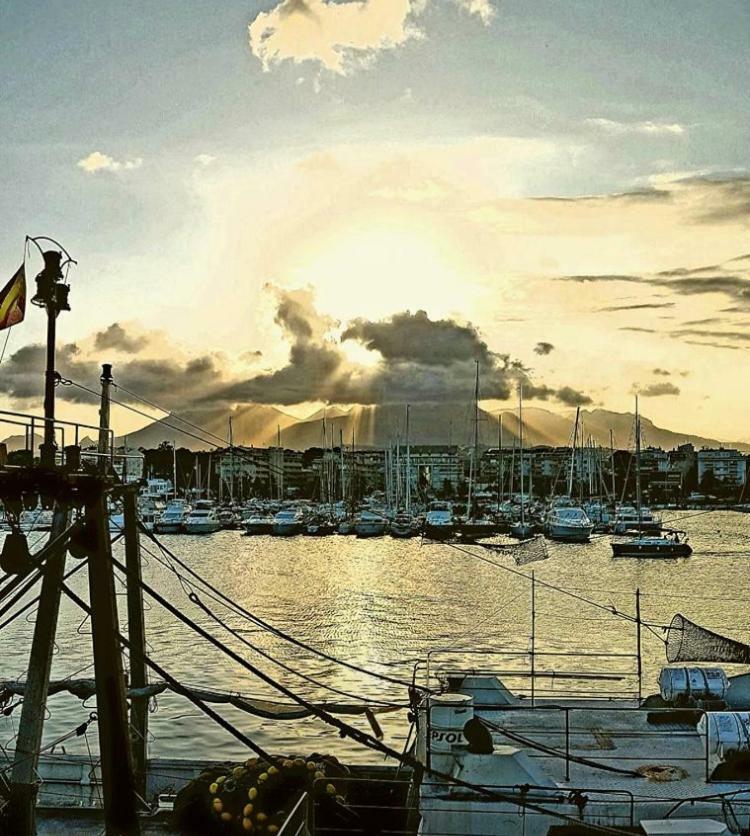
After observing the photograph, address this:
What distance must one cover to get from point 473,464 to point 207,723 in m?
98.9

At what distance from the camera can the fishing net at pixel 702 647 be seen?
27141mm

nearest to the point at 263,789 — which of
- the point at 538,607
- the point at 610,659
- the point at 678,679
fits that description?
the point at 678,679

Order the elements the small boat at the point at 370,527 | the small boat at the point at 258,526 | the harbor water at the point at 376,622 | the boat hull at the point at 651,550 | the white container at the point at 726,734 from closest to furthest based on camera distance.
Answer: the white container at the point at 726,734 → the harbor water at the point at 376,622 → the boat hull at the point at 651,550 → the small boat at the point at 370,527 → the small boat at the point at 258,526

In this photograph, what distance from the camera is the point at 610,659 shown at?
186 ft

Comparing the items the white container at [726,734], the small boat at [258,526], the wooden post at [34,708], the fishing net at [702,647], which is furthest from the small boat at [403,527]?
the wooden post at [34,708]

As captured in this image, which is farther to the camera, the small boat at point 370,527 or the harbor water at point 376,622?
the small boat at point 370,527

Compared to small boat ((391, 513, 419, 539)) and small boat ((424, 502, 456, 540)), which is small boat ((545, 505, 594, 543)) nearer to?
small boat ((424, 502, 456, 540))

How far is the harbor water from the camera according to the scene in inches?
1680

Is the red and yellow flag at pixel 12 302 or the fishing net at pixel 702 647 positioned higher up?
the red and yellow flag at pixel 12 302

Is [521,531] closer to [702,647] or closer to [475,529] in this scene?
[475,529]

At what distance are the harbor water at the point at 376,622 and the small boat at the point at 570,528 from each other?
1.57 m

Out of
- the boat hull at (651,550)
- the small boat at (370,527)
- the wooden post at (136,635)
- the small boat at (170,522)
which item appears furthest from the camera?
the small boat at (170,522)

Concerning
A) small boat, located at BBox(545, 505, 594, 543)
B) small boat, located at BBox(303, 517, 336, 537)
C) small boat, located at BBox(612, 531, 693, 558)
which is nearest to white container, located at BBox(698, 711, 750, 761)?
small boat, located at BBox(612, 531, 693, 558)

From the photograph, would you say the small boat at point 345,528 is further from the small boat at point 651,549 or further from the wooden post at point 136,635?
the wooden post at point 136,635
